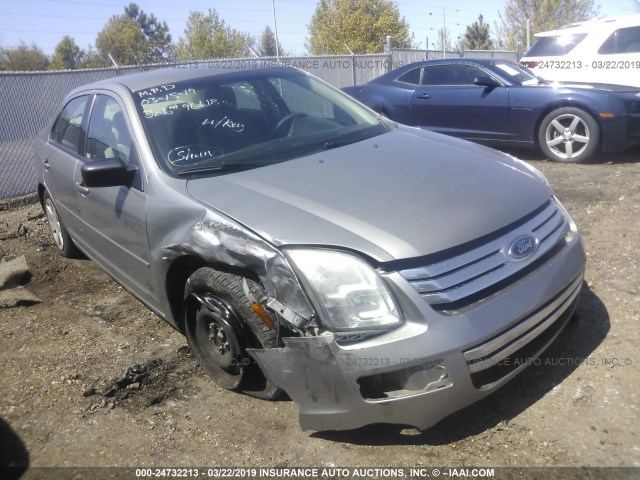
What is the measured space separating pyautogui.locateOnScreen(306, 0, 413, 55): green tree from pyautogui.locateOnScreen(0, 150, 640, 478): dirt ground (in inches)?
1421

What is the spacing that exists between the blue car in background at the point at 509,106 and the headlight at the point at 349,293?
236 inches

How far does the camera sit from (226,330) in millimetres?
2859

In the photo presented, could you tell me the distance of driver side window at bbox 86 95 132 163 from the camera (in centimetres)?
362

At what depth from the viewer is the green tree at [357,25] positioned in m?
38.3

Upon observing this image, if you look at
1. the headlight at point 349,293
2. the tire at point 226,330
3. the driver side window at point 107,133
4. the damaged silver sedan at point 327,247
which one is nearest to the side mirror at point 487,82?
the damaged silver sedan at point 327,247

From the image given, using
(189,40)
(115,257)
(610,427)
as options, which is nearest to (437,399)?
(610,427)

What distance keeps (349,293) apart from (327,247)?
22 cm

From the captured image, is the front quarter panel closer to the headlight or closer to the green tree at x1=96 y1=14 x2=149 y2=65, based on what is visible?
the headlight

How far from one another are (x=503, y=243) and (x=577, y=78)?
25.2ft

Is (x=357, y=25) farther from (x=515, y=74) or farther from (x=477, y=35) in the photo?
(x=515, y=74)

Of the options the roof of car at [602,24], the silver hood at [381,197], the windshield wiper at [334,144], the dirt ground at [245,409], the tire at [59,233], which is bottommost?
the dirt ground at [245,409]

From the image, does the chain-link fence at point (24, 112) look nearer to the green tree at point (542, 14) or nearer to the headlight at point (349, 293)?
the headlight at point (349, 293)

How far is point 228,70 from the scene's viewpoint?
4.17 m

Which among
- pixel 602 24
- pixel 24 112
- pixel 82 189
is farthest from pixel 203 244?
pixel 602 24
